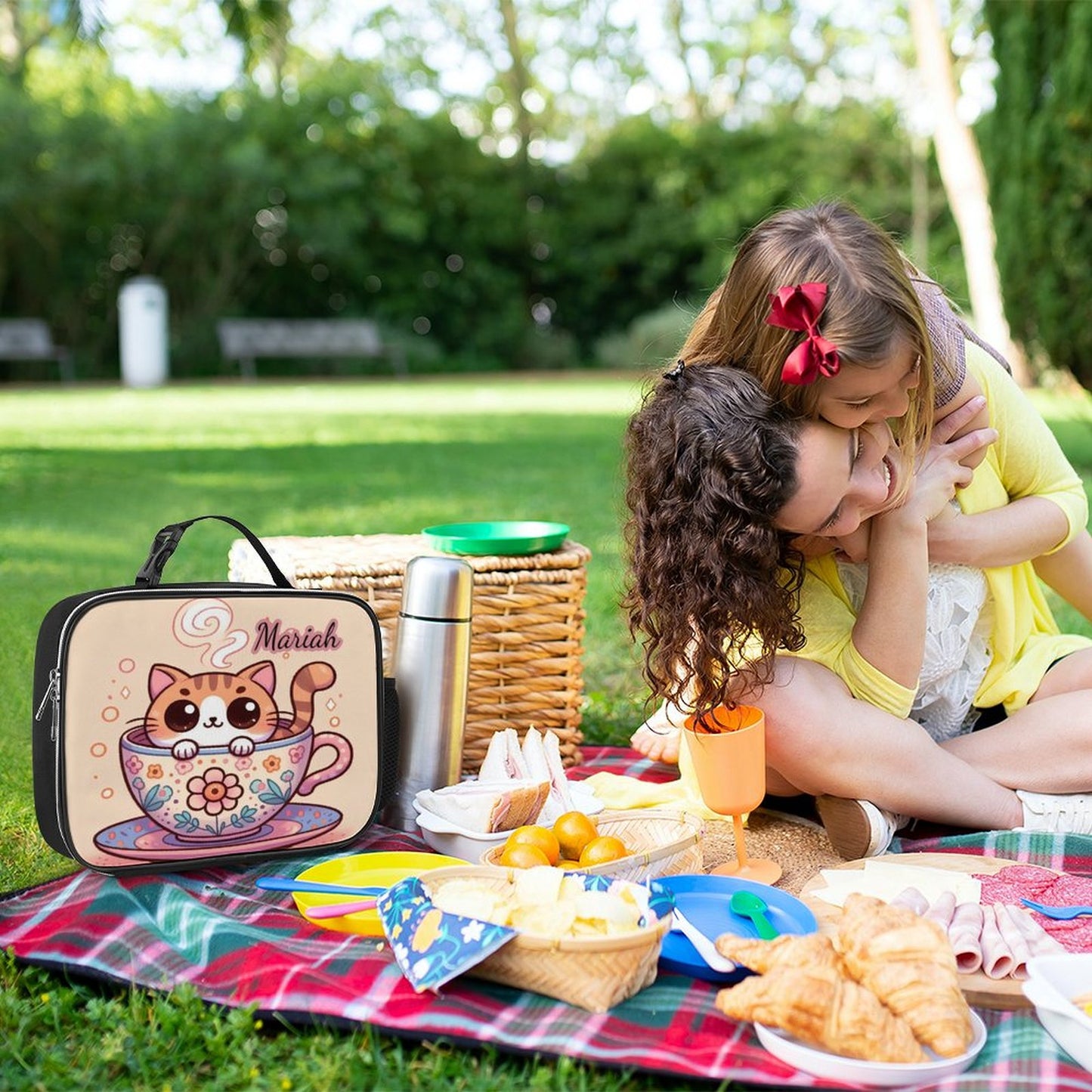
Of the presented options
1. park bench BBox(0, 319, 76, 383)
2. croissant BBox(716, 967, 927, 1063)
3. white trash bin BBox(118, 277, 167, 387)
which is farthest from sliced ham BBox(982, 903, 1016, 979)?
park bench BBox(0, 319, 76, 383)

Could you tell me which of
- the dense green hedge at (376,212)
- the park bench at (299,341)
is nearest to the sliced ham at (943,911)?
the dense green hedge at (376,212)

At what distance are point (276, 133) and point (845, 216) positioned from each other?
15.1 m

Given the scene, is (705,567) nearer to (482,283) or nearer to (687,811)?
(687,811)

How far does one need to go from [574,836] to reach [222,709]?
577 millimetres

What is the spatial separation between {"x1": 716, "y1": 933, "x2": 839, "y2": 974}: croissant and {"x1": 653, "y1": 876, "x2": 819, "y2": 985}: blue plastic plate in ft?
0.29

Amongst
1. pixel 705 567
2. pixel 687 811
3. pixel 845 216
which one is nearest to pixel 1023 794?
pixel 687 811

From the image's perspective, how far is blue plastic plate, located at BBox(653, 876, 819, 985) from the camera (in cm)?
168

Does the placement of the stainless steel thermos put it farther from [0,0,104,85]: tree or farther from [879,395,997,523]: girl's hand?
[0,0,104,85]: tree

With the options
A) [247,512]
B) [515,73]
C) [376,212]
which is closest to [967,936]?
[247,512]

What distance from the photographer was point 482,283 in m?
17.5

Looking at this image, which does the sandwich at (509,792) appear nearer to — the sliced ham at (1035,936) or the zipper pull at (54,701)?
the zipper pull at (54,701)

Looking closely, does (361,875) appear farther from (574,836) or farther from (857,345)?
(857,345)

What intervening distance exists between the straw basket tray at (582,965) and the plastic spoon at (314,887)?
1.10ft

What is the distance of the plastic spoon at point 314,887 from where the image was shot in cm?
192
